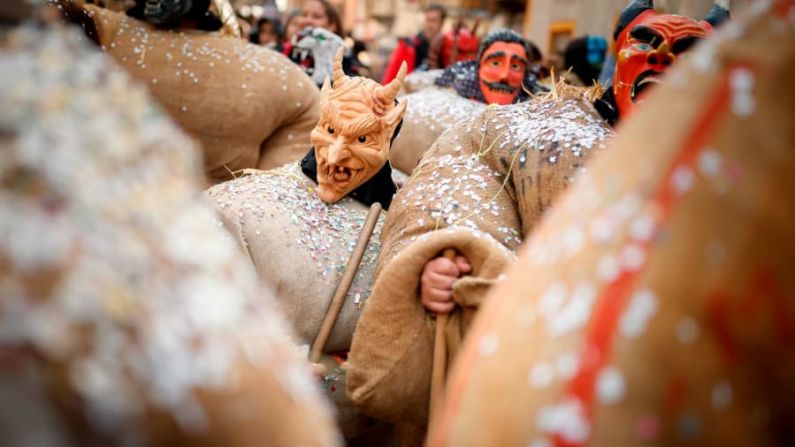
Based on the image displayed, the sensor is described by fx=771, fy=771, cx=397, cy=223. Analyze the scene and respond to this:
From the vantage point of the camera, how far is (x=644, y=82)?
2.20m

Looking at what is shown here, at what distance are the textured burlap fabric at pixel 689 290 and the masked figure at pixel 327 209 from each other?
4.75 ft

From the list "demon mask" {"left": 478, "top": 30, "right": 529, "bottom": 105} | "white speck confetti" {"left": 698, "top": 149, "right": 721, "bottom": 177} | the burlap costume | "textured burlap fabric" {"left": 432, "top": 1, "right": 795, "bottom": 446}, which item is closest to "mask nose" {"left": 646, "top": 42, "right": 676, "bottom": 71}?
"textured burlap fabric" {"left": 432, "top": 1, "right": 795, "bottom": 446}

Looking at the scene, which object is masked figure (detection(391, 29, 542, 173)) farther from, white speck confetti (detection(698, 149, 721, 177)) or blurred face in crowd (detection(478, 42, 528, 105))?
white speck confetti (detection(698, 149, 721, 177))

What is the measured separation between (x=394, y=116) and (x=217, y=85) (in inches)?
47.6

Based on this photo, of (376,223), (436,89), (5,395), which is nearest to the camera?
(5,395)

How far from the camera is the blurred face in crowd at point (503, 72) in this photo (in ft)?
13.4

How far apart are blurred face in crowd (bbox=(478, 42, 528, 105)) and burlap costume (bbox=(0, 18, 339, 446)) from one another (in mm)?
3339

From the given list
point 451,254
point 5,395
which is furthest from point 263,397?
point 451,254

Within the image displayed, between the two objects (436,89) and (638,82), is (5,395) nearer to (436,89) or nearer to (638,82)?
(638,82)

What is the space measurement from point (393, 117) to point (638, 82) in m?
0.79

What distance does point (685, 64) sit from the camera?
975 millimetres

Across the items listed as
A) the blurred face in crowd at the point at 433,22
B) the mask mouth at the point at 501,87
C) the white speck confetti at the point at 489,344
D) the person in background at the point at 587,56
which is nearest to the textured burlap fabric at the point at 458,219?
the white speck confetti at the point at 489,344

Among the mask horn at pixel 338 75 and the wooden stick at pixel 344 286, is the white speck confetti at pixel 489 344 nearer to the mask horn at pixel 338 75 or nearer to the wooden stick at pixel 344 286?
the wooden stick at pixel 344 286

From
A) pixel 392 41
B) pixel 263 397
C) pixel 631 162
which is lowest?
pixel 392 41
